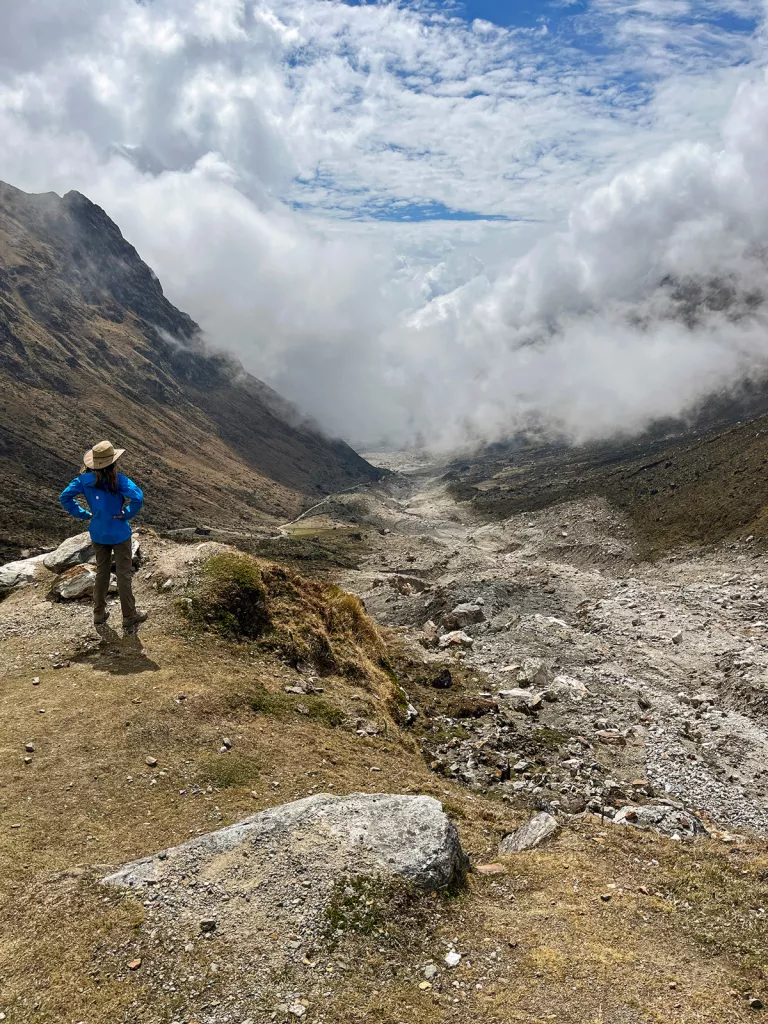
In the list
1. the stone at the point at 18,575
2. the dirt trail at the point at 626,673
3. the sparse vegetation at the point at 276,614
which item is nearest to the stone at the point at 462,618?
the dirt trail at the point at 626,673

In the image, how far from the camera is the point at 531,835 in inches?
456

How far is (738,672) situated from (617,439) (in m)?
182

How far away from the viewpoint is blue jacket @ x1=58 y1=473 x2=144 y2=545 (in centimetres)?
1491

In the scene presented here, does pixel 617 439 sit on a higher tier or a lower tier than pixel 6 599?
higher

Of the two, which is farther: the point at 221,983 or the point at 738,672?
the point at 738,672

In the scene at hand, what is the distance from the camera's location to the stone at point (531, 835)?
444 inches

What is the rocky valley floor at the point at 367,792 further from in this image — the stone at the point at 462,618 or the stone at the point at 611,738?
the stone at the point at 462,618

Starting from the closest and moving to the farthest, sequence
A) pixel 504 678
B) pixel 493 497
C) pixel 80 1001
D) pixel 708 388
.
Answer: pixel 80 1001
pixel 504 678
pixel 493 497
pixel 708 388

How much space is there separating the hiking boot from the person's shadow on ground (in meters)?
0.31

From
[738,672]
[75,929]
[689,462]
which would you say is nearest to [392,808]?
[75,929]

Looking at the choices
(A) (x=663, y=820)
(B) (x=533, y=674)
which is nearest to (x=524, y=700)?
(B) (x=533, y=674)

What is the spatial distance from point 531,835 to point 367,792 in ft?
10.6

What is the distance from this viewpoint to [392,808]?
992cm

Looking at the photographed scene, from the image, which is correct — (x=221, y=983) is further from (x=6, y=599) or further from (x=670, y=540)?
(x=670, y=540)
